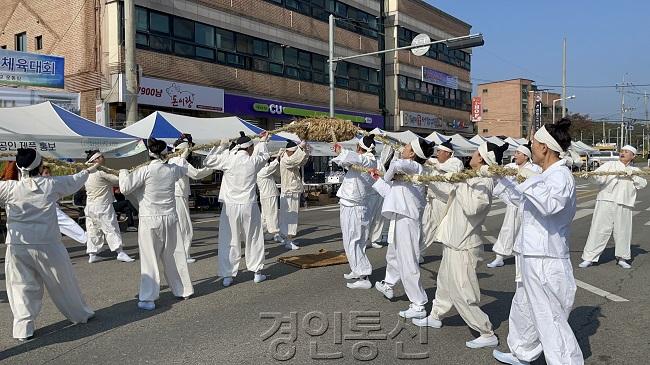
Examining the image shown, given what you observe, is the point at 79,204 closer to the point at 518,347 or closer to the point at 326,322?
the point at 326,322

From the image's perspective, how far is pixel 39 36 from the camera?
20.6m

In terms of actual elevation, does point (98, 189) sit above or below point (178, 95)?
below

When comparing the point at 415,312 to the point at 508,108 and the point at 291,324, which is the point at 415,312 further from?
the point at 508,108

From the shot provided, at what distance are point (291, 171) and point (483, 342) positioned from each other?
758 centimetres

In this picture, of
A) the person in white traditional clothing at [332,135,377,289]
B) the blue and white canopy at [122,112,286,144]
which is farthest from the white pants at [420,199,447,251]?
the blue and white canopy at [122,112,286,144]

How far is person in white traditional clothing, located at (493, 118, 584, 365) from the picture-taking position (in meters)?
4.00

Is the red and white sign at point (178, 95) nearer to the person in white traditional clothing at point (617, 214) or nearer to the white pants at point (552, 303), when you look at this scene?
the person in white traditional clothing at point (617, 214)

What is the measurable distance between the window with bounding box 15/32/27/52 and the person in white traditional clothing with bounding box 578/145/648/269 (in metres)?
20.6

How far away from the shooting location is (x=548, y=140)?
418 cm

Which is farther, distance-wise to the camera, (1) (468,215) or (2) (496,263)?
(2) (496,263)

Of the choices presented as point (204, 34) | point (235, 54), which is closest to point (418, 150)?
point (204, 34)

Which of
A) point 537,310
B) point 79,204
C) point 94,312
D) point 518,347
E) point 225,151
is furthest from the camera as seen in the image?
point 79,204

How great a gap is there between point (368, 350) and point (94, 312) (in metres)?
3.14

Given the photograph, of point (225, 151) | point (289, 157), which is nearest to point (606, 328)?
point (225, 151)
